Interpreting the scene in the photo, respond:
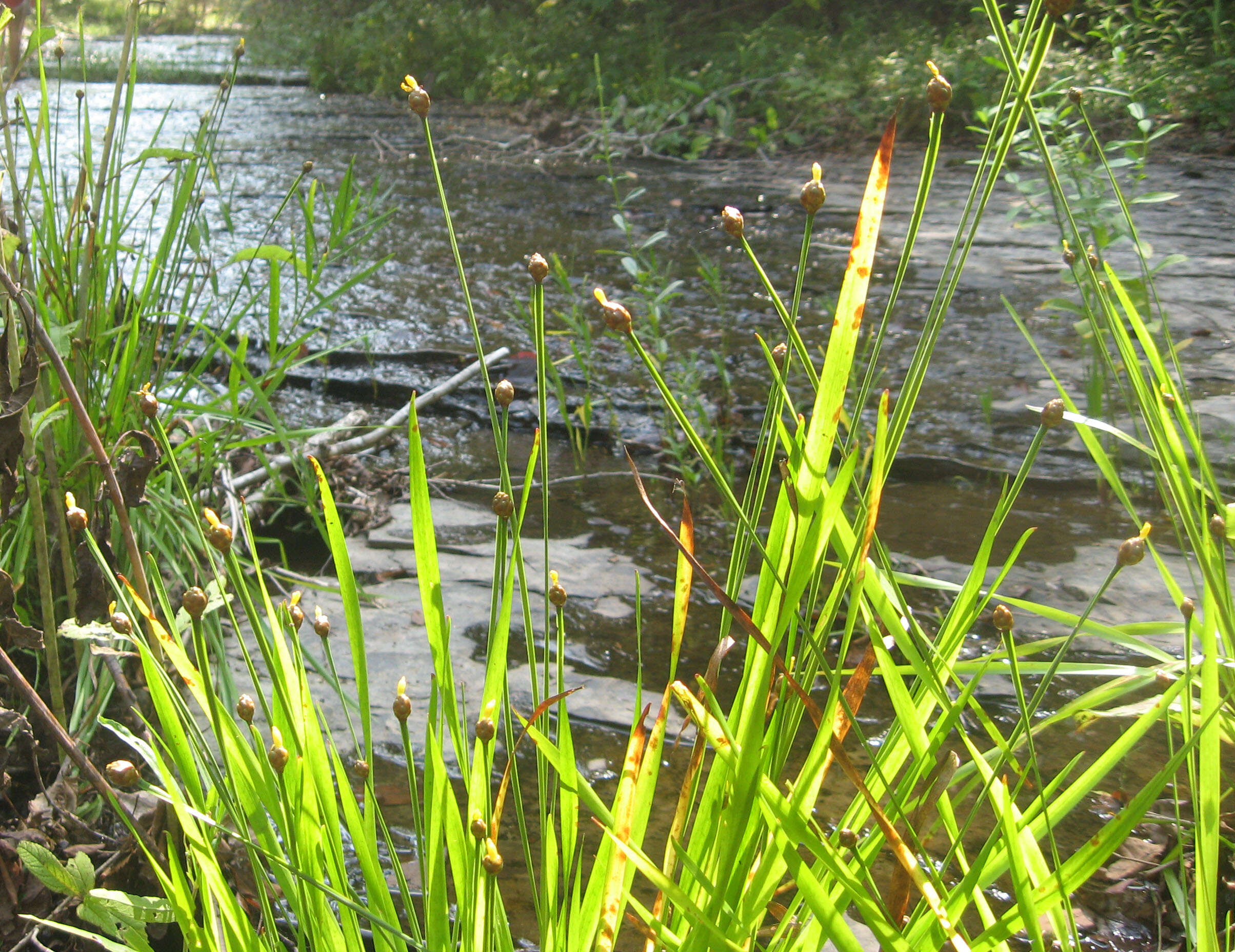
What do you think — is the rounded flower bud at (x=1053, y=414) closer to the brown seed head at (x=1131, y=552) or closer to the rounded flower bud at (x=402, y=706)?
the brown seed head at (x=1131, y=552)

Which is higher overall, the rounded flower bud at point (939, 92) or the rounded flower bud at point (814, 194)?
the rounded flower bud at point (939, 92)

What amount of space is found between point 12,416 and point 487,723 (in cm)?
59

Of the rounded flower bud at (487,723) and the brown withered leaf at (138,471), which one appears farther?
the brown withered leaf at (138,471)

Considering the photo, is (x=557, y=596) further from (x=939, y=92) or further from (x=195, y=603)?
(x=939, y=92)

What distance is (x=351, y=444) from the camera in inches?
91.2

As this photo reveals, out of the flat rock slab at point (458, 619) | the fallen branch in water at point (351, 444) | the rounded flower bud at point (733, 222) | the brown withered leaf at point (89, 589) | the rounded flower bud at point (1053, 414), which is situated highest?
the rounded flower bud at point (733, 222)

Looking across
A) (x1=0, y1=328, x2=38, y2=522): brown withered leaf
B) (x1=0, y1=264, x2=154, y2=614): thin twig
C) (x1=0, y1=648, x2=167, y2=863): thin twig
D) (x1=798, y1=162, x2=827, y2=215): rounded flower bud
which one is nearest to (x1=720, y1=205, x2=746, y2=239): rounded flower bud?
(x1=798, y1=162, x2=827, y2=215): rounded flower bud

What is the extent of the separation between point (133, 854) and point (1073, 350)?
2.90 m

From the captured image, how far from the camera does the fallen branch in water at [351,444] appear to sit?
192cm

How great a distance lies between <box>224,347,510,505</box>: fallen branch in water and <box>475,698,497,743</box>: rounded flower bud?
3.39 feet

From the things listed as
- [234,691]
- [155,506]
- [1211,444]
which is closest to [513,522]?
[234,691]

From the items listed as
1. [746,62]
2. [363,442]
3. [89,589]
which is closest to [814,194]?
[89,589]

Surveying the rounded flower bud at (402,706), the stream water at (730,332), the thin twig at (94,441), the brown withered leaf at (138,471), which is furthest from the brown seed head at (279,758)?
the stream water at (730,332)

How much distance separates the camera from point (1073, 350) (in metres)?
3.08
